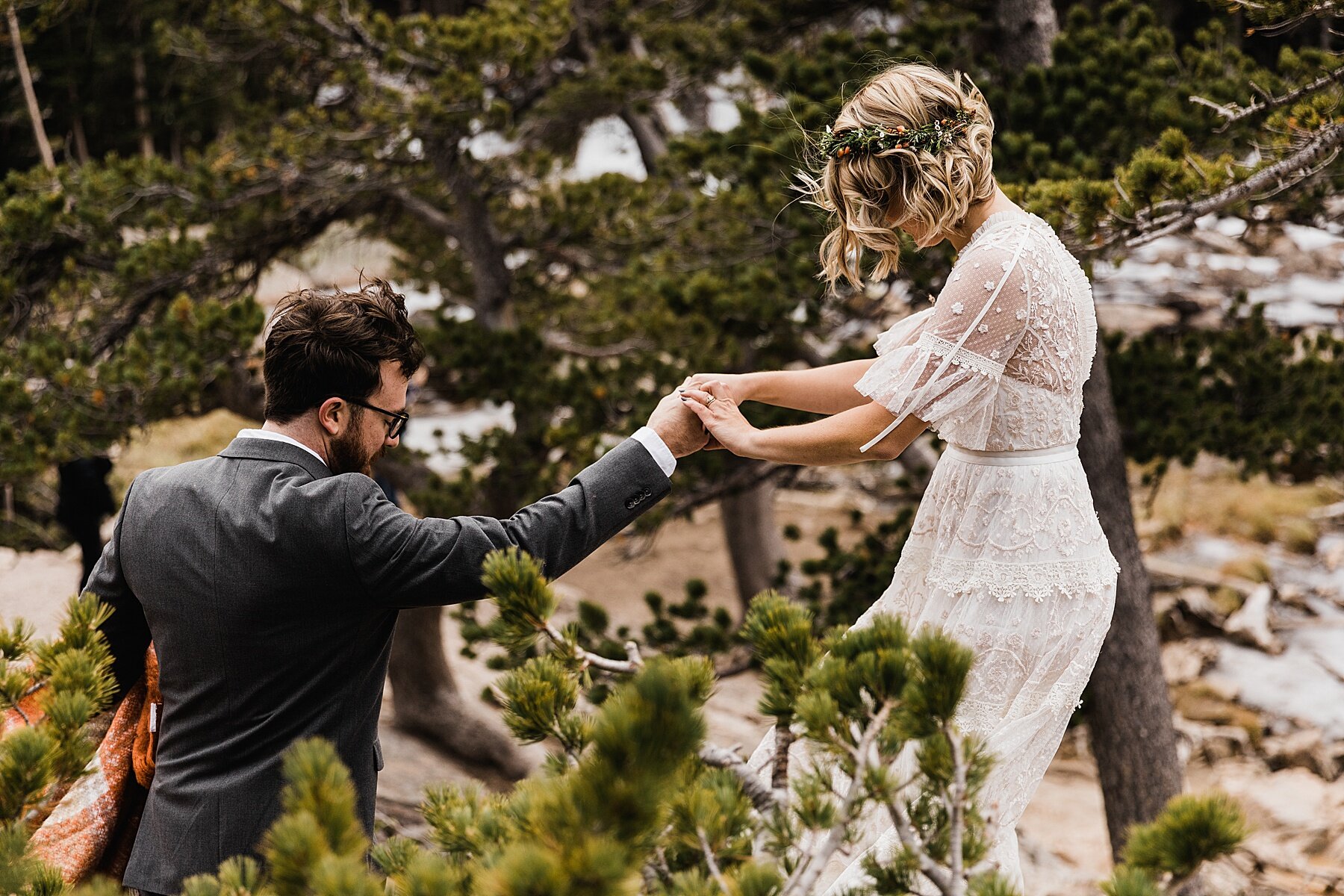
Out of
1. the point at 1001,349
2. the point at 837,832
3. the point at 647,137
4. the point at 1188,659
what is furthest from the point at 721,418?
the point at 1188,659

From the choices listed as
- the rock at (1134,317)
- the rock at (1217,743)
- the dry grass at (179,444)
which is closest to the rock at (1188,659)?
the rock at (1217,743)

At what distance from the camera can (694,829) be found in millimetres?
1270

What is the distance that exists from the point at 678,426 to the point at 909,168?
0.72 metres

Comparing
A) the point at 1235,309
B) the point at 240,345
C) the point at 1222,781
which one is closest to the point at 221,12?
the point at 240,345

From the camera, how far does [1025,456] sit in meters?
2.44

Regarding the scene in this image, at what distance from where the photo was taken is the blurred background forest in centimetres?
447

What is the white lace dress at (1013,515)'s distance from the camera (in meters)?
2.25

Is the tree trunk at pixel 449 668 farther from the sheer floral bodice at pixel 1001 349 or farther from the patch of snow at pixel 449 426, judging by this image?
the patch of snow at pixel 449 426

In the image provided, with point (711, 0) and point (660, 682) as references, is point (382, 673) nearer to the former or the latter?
point (660, 682)

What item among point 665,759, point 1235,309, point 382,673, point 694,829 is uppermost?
point 665,759

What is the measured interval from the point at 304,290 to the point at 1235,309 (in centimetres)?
530

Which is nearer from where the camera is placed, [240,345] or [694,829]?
[694,829]

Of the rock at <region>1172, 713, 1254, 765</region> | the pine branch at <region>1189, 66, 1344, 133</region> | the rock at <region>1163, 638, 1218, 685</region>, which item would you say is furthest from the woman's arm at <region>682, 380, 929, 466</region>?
the rock at <region>1163, 638, 1218, 685</region>

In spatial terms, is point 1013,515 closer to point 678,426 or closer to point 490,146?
point 678,426
